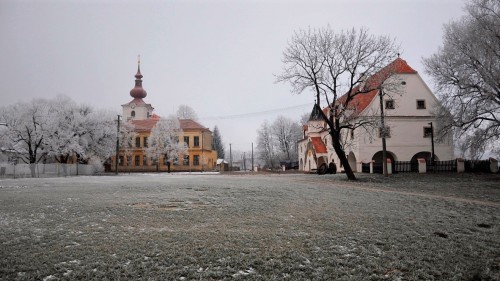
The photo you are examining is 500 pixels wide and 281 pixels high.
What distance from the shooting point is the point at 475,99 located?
78.3 ft

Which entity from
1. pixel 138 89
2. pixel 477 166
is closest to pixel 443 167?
pixel 477 166

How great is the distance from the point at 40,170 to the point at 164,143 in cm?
2277

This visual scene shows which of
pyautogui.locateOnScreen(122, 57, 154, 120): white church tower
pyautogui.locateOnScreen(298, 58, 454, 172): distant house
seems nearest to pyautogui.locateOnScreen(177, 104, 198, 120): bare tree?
pyautogui.locateOnScreen(122, 57, 154, 120): white church tower

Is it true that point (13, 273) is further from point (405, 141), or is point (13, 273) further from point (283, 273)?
point (405, 141)

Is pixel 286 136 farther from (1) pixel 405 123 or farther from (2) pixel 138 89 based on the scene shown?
(1) pixel 405 123

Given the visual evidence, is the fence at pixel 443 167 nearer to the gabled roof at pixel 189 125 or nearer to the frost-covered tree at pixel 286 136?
the gabled roof at pixel 189 125

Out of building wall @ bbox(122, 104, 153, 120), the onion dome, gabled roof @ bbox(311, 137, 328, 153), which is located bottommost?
gabled roof @ bbox(311, 137, 328, 153)

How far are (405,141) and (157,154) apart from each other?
A: 135 ft

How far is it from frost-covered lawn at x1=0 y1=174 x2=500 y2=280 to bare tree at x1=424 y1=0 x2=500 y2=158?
1378cm

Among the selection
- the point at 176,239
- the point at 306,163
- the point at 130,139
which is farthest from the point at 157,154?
the point at 176,239

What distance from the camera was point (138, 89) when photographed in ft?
264

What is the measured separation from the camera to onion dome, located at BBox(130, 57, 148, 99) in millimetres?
80188

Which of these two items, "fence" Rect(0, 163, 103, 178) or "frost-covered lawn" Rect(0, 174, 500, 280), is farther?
"fence" Rect(0, 163, 103, 178)

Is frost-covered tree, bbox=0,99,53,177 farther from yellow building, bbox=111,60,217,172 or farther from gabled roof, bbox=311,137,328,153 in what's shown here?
gabled roof, bbox=311,137,328,153
